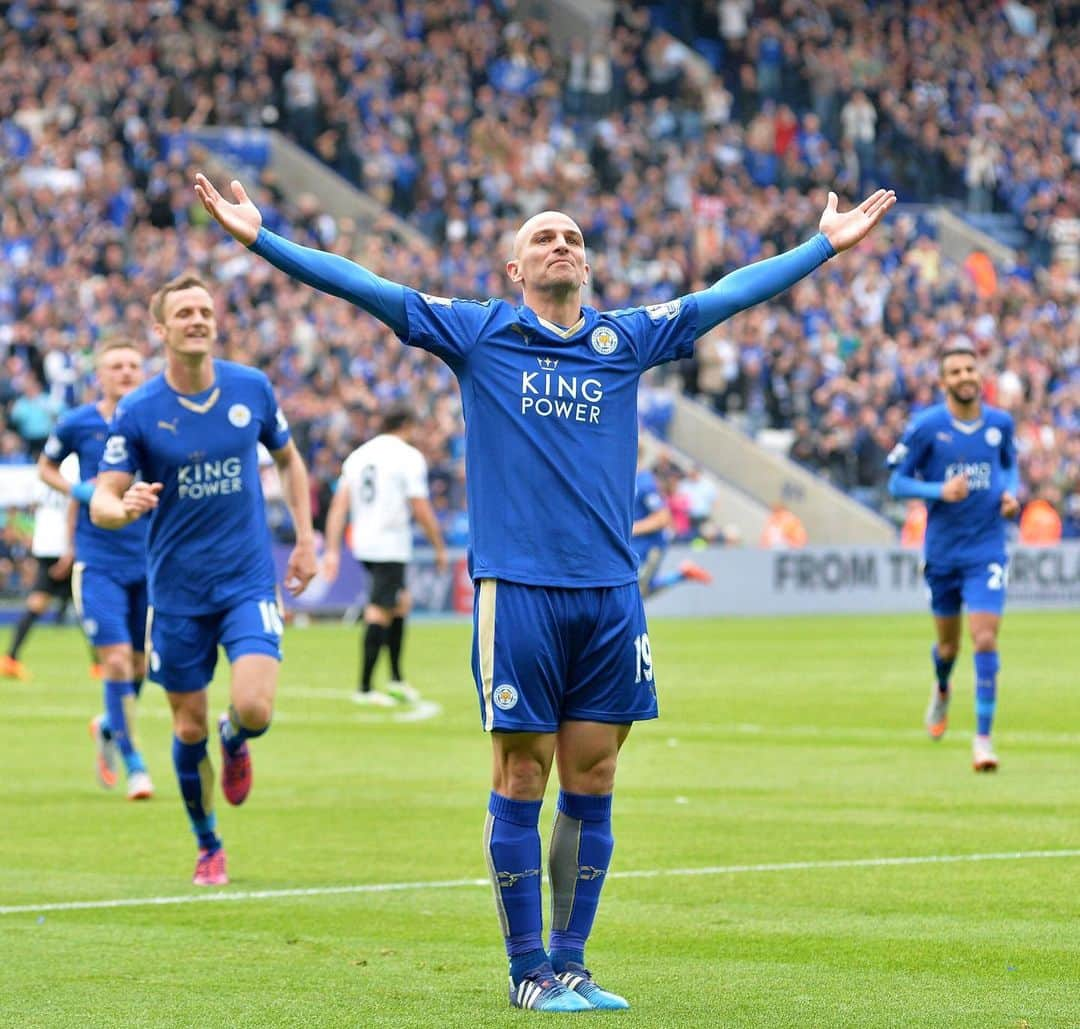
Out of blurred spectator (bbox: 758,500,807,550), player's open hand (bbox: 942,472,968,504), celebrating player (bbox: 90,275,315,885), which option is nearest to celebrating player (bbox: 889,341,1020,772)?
player's open hand (bbox: 942,472,968,504)

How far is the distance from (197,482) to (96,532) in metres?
3.39

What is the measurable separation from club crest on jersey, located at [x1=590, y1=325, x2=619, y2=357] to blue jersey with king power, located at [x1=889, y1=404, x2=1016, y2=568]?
8.04 m

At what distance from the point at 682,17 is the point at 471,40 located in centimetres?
751

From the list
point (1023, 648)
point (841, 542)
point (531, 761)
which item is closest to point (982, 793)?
point (531, 761)

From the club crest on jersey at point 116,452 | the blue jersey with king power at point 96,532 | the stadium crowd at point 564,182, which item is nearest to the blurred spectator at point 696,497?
the stadium crowd at point 564,182

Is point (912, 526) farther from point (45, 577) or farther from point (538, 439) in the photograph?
point (538, 439)

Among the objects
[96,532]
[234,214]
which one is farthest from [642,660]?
[96,532]

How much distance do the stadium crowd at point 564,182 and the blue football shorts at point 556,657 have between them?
75.8ft

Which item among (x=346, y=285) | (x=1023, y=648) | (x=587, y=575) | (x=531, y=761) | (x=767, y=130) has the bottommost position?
(x=1023, y=648)

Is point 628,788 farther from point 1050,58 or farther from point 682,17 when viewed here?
point 1050,58

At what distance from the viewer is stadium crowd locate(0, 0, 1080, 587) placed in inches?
1320

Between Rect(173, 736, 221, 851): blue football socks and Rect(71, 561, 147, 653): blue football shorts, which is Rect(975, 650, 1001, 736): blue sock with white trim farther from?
Rect(173, 736, 221, 851): blue football socks

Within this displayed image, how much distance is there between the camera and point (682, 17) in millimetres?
48938

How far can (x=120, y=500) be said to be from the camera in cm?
955
